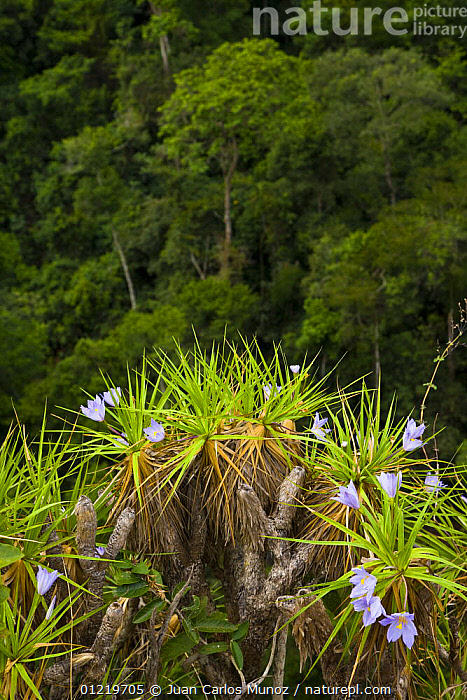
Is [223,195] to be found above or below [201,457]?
below

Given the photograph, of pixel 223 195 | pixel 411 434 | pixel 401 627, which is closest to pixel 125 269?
pixel 223 195

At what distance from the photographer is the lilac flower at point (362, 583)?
1048 millimetres

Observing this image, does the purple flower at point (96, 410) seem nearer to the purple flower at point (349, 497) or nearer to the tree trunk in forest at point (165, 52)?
the purple flower at point (349, 497)

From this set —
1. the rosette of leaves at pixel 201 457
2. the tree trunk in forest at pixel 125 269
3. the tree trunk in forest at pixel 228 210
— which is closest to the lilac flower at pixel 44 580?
the rosette of leaves at pixel 201 457

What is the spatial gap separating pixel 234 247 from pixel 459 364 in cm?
544

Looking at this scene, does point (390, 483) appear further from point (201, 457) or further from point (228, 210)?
point (228, 210)

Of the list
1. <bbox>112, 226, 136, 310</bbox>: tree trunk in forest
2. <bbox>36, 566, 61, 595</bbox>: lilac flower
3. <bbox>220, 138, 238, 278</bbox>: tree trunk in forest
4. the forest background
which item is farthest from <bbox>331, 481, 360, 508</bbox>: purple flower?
<bbox>112, 226, 136, 310</bbox>: tree trunk in forest

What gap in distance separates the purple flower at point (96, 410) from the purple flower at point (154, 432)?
0.16 m

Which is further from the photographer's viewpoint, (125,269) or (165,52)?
(165,52)

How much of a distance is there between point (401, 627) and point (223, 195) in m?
14.5

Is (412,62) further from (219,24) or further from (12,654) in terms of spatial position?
(12,654)

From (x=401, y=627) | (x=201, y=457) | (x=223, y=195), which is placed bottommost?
(x=223, y=195)

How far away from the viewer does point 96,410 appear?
1473 millimetres

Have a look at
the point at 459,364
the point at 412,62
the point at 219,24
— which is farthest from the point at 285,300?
the point at 219,24
